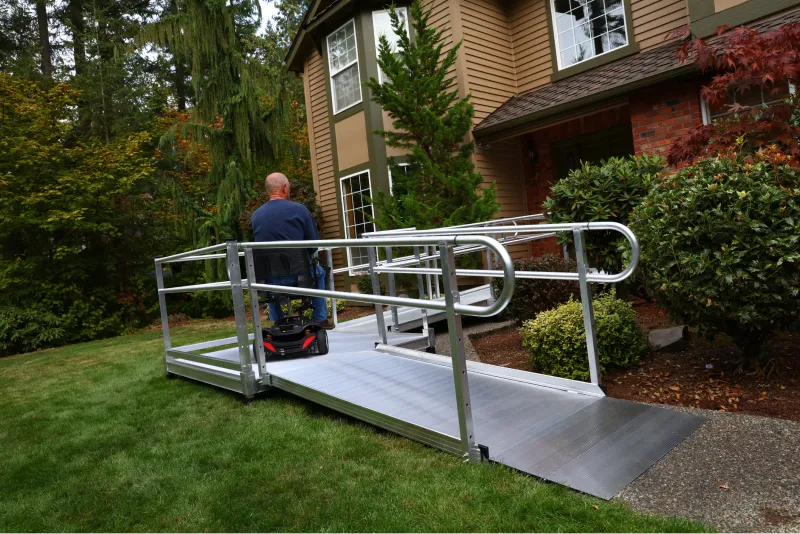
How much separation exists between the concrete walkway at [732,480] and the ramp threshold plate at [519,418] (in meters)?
0.08

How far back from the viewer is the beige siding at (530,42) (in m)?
10.1

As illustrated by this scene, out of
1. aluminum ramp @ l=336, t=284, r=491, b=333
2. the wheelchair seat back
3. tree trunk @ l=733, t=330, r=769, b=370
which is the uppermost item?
the wheelchair seat back

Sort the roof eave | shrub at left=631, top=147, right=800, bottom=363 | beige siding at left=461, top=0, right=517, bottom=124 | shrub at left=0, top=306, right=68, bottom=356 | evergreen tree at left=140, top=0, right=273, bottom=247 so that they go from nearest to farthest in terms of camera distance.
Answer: shrub at left=631, top=147, right=800, bottom=363
the roof eave
beige siding at left=461, top=0, right=517, bottom=124
shrub at left=0, top=306, right=68, bottom=356
evergreen tree at left=140, top=0, right=273, bottom=247

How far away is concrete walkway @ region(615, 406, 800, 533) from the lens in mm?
2023

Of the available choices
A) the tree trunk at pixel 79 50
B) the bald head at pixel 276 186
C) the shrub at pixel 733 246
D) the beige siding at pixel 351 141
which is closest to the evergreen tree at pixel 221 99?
the beige siding at pixel 351 141

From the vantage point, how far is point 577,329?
13.2 feet

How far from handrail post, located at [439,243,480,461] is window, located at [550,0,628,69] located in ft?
26.7

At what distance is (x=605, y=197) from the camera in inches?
222

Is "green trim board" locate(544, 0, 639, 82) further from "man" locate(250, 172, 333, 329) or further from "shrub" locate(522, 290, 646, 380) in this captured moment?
"man" locate(250, 172, 333, 329)

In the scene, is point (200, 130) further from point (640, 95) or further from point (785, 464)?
point (785, 464)

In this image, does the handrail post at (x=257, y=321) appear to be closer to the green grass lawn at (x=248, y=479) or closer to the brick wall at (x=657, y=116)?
the green grass lawn at (x=248, y=479)

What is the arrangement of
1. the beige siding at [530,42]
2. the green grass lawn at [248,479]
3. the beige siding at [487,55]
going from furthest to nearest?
the beige siding at [530,42] → the beige siding at [487,55] → the green grass lawn at [248,479]

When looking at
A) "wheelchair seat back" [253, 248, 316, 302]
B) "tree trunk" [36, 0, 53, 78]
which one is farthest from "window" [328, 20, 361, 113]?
"tree trunk" [36, 0, 53, 78]

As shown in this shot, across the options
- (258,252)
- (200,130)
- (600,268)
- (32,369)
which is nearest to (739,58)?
(600,268)
